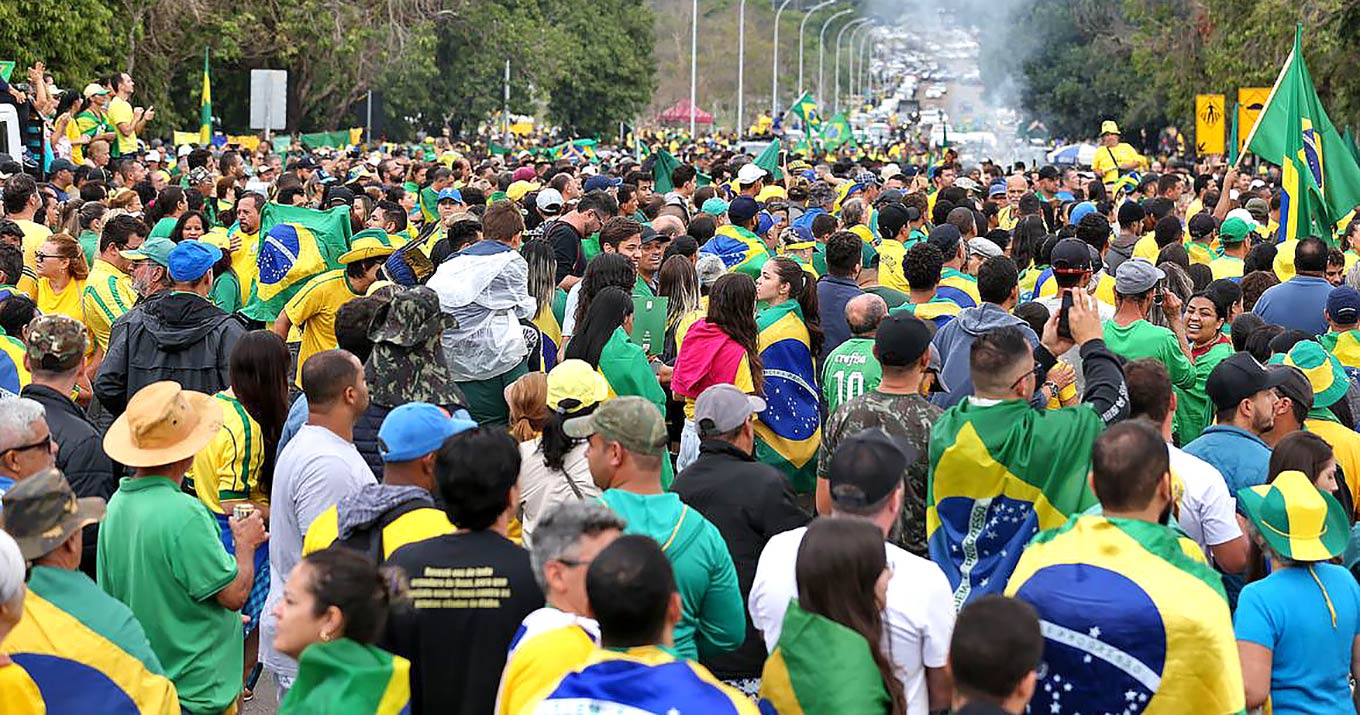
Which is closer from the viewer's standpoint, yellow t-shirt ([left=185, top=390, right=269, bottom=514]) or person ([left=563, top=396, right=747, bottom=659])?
person ([left=563, top=396, right=747, bottom=659])

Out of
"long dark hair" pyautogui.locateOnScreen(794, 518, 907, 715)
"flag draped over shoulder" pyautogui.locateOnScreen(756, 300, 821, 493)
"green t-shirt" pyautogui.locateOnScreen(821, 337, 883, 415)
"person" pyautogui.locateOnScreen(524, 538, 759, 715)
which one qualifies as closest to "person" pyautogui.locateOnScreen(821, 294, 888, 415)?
"green t-shirt" pyautogui.locateOnScreen(821, 337, 883, 415)

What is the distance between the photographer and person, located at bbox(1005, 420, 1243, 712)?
175 inches

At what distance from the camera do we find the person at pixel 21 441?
5.62 m

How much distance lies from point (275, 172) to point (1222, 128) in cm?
1352

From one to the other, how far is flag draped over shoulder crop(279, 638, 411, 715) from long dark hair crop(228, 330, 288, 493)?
8.74 ft

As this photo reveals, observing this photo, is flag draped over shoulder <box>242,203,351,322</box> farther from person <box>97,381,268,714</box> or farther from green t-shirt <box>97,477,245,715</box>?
green t-shirt <box>97,477,245,715</box>

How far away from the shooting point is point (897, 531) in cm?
532

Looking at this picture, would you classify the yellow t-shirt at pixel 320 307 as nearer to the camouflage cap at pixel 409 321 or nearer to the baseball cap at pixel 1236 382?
the camouflage cap at pixel 409 321

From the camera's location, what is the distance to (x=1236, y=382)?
659 cm

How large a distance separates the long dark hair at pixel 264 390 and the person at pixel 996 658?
3662 mm

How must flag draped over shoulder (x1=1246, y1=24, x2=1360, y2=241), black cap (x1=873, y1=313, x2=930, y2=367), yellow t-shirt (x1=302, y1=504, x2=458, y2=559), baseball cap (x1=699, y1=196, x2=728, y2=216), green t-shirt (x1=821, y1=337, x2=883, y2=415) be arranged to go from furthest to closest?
baseball cap (x1=699, y1=196, x2=728, y2=216) < flag draped over shoulder (x1=1246, y1=24, x2=1360, y2=241) < green t-shirt (x1=821, y1=337, x2=883, y2=415) < black cap (x1=873, y1=313, x2=930, y2=367) < yellow t-shirt (x1=302, y1=504, x2=458, y2=559)

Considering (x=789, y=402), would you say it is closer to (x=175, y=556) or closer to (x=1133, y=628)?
(x=175, y=556)

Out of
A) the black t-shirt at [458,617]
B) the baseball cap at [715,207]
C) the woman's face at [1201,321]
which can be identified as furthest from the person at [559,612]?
the baseball cap at [715,207]

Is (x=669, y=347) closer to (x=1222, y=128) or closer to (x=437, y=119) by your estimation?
(x=1222, y=128)
